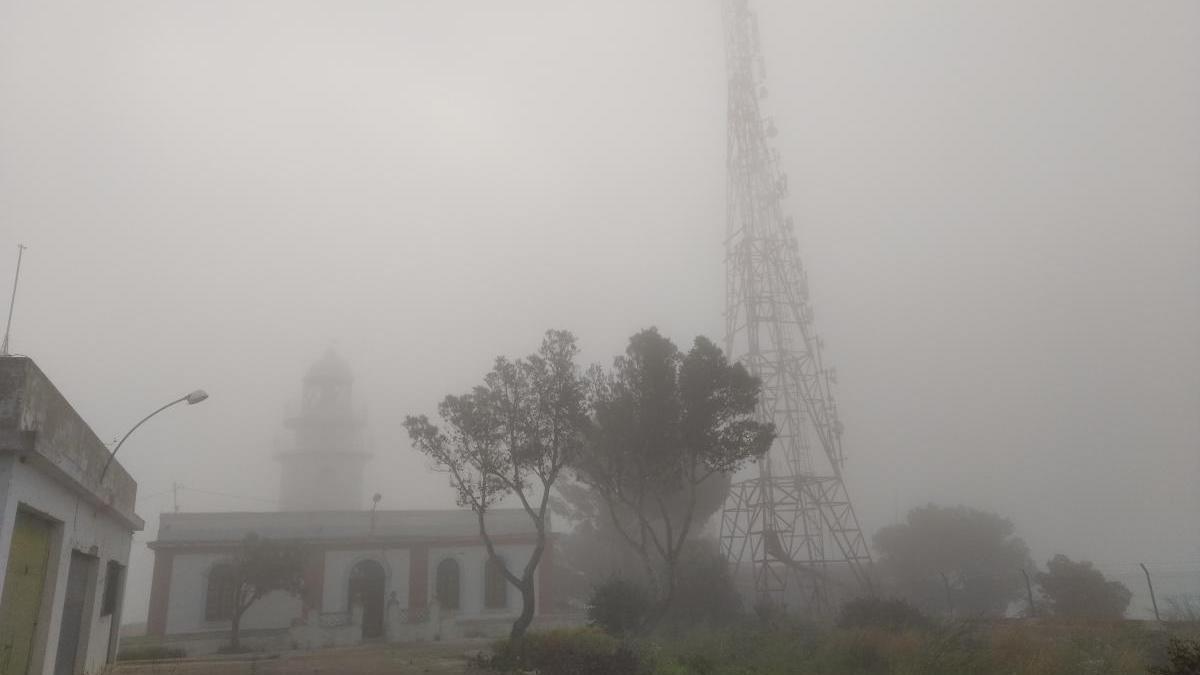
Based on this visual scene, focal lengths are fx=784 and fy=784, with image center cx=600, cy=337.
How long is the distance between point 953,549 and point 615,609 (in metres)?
38.3

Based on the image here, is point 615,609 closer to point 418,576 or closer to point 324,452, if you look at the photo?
point 418,576

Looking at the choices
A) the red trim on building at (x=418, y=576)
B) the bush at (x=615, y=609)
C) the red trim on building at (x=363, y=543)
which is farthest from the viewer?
the red trim on building at (x=418, y=576)

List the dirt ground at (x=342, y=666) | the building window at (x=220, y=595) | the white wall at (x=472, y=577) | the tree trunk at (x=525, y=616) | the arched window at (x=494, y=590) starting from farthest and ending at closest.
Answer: the arched window at (x=494, y=590)
the white wall at (x=472, y=577)
the building window at (x=220, y=595)
the tree trunk at (x=525, y=616)
the dirt ground at (x=342, y=666)

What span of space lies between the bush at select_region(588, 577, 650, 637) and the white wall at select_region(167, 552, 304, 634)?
61.4 ft

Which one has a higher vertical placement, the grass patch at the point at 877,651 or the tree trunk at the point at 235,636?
the tree trunk at the point at 235,636

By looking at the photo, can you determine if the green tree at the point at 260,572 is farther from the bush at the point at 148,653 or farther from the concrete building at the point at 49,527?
the concrete building at the point at 49,527

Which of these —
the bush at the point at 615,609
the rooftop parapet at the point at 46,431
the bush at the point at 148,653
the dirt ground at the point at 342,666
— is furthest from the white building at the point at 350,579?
the rooftop parapet at the point at 46,431

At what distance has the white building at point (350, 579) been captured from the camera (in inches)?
1368

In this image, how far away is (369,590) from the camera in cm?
3844

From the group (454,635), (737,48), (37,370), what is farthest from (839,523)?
(37,370)

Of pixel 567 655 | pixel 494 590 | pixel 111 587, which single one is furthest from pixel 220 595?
pixel 567 655

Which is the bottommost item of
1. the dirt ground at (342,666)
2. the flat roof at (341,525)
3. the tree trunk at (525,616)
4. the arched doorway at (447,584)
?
the dirt ground at (342,666)

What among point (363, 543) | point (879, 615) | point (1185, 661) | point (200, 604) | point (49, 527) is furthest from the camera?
point (363, 543)

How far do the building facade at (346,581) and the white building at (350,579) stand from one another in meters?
0.05
